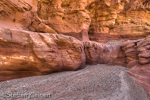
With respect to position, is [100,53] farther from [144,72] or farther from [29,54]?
[29,54]

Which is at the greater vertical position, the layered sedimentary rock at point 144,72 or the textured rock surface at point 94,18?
the textured rock surface at point 94,18

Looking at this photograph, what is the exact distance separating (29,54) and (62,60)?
4.91ft

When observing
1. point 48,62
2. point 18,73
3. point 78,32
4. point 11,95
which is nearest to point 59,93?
point 11,95

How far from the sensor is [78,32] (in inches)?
331

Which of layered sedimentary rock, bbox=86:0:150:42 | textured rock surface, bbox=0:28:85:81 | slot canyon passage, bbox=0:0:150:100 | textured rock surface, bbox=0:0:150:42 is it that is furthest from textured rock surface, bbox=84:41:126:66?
layered sedimentary rock, bbox=86:0:150:42

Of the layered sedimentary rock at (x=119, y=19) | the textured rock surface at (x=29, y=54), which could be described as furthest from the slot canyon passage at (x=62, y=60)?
the layered sedimentary rock at (x=119, y=19)

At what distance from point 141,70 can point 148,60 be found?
44 centimetres

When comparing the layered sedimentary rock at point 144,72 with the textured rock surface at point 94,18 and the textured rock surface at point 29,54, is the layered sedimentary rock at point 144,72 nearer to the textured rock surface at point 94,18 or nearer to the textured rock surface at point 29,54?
the textured rock surface at point 29,54

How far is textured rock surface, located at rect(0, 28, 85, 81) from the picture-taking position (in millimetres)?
2779

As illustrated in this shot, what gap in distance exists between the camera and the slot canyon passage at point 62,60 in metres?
2.11

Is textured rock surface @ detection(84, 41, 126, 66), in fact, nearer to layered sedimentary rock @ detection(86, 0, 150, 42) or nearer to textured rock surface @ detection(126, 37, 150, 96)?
textured rock surface @ detection(126, 37, 150, 96)

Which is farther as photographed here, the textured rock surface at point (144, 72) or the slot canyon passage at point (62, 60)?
the textured rock surface at point (144, 72)

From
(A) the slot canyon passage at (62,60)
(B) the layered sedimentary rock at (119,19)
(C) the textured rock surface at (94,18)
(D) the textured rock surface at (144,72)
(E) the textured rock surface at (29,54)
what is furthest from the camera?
(B) the layered sedimentary rock at (119,19)

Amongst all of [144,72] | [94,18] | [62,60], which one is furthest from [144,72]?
[94,18]
